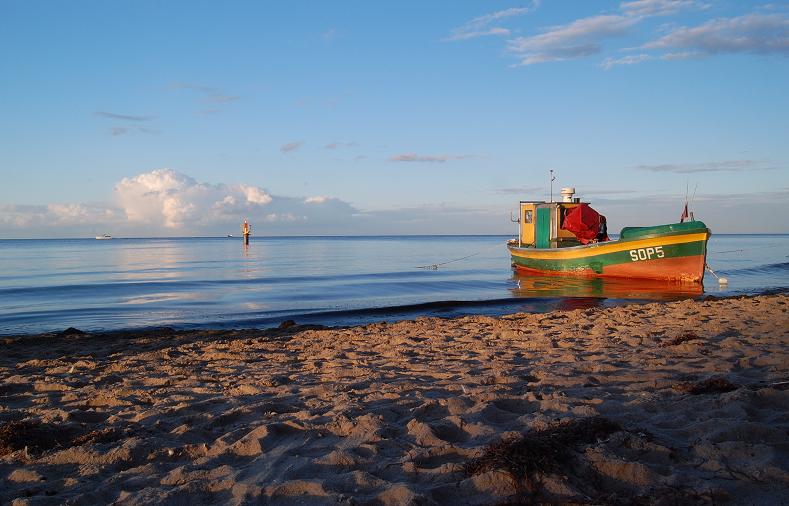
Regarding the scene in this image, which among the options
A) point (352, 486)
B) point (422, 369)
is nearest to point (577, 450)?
point (352, 486)

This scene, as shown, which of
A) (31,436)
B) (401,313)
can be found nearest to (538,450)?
(31,436)

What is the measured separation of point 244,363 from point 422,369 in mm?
2396

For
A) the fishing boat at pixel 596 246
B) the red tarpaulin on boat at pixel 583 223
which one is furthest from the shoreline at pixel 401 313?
the red tarpaulin on boat at pixel 583 223

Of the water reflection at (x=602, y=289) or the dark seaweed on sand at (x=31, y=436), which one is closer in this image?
the dark seaweed on sand at (x=31, y=436)

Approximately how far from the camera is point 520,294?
18281 millimetres

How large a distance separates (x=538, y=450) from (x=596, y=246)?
60.8 feet

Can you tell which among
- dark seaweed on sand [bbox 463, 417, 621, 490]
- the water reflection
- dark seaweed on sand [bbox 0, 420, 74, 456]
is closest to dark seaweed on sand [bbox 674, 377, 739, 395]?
dark seaweed on sand [bbox 463, 417, 621, 490]

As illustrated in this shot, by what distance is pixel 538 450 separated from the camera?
11.0 feet

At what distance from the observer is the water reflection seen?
1662cm

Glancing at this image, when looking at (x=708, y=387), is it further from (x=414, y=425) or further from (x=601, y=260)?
(x=601, y=260)

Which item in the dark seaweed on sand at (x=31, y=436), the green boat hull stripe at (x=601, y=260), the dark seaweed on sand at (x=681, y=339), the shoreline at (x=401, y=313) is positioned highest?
the green boat hull stripe at (x=601, y=260)

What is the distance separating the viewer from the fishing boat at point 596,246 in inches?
748

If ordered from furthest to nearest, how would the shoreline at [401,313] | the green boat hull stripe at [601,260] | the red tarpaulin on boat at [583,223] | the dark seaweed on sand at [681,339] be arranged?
the red tarpaulin on boat at [583,223] < the green boat hull stripe at [601,260] < the shoreline at [401,313] < the dark seaweed on sand at [681,339]

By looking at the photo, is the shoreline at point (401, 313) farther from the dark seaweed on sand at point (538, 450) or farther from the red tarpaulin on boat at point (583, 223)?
the dark seaweed on sand at point (538, 450)
